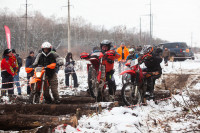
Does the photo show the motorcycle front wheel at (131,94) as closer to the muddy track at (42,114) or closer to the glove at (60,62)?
the muddy track at (42,114)

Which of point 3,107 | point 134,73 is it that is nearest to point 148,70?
point 134,73

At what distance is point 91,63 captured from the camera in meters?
5.58

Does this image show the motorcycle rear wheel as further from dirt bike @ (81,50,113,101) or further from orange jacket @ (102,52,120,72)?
orange jacket @ (102,52,120,72)

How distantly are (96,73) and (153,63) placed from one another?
1821mm

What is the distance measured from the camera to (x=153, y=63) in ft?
19.9

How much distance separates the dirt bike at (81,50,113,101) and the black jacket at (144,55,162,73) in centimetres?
146

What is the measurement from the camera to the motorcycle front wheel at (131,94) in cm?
523

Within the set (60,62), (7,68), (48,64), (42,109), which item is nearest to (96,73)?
(60,62)

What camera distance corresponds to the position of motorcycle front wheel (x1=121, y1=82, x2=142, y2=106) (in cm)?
523

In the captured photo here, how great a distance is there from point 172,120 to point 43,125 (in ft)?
8.37

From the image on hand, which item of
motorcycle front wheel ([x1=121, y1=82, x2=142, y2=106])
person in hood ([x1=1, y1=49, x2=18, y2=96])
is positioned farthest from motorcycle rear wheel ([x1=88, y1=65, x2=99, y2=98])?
person in hood ([x1=1, y1=49, x2=18, y2=96])

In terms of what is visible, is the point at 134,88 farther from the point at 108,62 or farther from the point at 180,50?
the point at 180,50

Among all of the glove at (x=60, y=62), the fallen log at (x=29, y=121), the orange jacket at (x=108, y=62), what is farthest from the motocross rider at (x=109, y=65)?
the fallen log at (x=29, y=121)

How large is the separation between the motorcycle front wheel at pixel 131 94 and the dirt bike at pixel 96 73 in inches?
25.8
